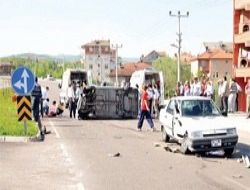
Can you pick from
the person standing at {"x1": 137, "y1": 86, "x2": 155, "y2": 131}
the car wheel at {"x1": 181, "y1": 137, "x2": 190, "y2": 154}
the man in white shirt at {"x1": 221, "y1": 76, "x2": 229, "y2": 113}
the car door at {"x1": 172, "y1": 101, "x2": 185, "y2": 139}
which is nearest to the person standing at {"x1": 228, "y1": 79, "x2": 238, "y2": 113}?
the man in white shirt at {"x1": 221, "y1": 76, "x2": 229, "y2": 113}

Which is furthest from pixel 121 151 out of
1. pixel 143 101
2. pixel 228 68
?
pixel 228 68

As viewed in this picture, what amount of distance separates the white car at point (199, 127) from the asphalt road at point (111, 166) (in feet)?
1.10

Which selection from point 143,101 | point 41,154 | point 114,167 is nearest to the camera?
point 114,167

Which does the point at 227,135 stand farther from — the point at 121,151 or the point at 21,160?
the point at 21,160

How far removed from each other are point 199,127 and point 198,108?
1739mm

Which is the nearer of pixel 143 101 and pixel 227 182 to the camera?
pixel 227 182

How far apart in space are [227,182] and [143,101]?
13770mm

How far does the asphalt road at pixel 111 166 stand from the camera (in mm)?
11906

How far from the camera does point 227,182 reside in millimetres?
12219

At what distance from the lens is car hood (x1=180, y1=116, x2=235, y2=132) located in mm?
17109

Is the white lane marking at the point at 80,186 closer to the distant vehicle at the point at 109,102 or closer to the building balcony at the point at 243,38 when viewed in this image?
the distant vehicle at the point at 109,102

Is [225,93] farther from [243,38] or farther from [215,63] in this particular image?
[215,63]

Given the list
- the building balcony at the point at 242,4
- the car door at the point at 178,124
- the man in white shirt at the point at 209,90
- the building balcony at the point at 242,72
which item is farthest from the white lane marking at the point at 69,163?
the building balcony at the point at 242,72

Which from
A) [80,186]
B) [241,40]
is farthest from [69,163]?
[241,40]
